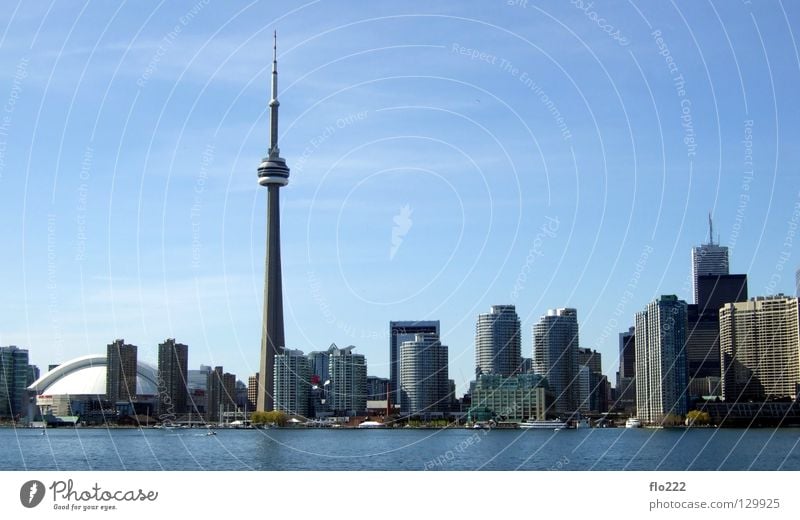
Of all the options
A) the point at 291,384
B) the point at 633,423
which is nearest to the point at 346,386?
the point at 291,384

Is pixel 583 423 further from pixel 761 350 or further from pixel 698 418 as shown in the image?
pixel 761 350

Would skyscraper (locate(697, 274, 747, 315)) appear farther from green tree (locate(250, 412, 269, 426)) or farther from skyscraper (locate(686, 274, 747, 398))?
green tree (locate(250, 412, 269, 426))

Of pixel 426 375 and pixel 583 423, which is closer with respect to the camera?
pixel 426 375

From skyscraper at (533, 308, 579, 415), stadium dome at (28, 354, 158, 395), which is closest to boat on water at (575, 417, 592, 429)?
skyscraper at (533, 308, 579, 415)

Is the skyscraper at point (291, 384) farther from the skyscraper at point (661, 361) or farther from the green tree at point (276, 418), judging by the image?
the skyscraper at point (661, 361)
